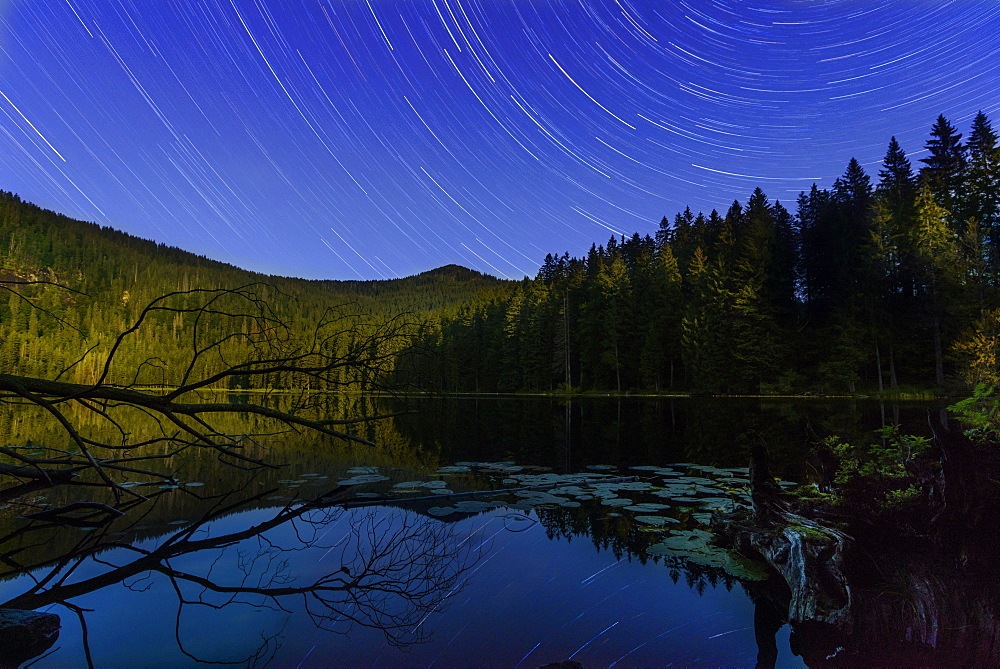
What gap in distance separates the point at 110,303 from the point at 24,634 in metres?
132

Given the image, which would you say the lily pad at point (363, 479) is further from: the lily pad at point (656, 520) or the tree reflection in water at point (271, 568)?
the lily pad at point (656, 520)

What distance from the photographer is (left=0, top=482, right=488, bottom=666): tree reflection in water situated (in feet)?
13.6

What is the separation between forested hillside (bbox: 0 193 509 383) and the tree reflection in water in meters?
2.02

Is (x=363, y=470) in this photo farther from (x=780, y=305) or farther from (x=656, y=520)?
(x=780, y=305)

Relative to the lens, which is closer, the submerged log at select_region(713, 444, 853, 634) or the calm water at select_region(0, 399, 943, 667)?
the calm water at select_region(0, 399, 943, 667)

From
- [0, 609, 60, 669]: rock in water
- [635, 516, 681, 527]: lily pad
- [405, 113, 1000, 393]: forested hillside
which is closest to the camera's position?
[0, 609, 60, 669]: rock in water

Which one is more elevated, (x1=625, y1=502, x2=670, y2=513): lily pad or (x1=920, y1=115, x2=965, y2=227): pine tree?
(x1=920, y1=115, x2=965, y2=227): pine tree

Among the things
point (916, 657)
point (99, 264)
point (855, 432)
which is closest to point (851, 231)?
point (855, 432)

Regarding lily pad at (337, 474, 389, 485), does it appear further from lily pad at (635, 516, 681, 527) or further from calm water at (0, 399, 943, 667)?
lily pad at (635, 516, 681, 527)

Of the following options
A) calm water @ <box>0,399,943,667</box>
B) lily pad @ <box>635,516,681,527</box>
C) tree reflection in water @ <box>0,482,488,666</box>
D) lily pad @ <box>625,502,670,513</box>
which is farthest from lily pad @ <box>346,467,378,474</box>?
lily pad @ <box>635,516,681,527</box>

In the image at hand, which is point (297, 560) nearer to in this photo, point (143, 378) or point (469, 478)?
point (469, 478)

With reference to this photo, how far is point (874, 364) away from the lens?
43.3 meters

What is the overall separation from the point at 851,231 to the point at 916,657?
55.0 meters

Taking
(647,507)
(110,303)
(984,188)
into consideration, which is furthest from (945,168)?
(110,303)
